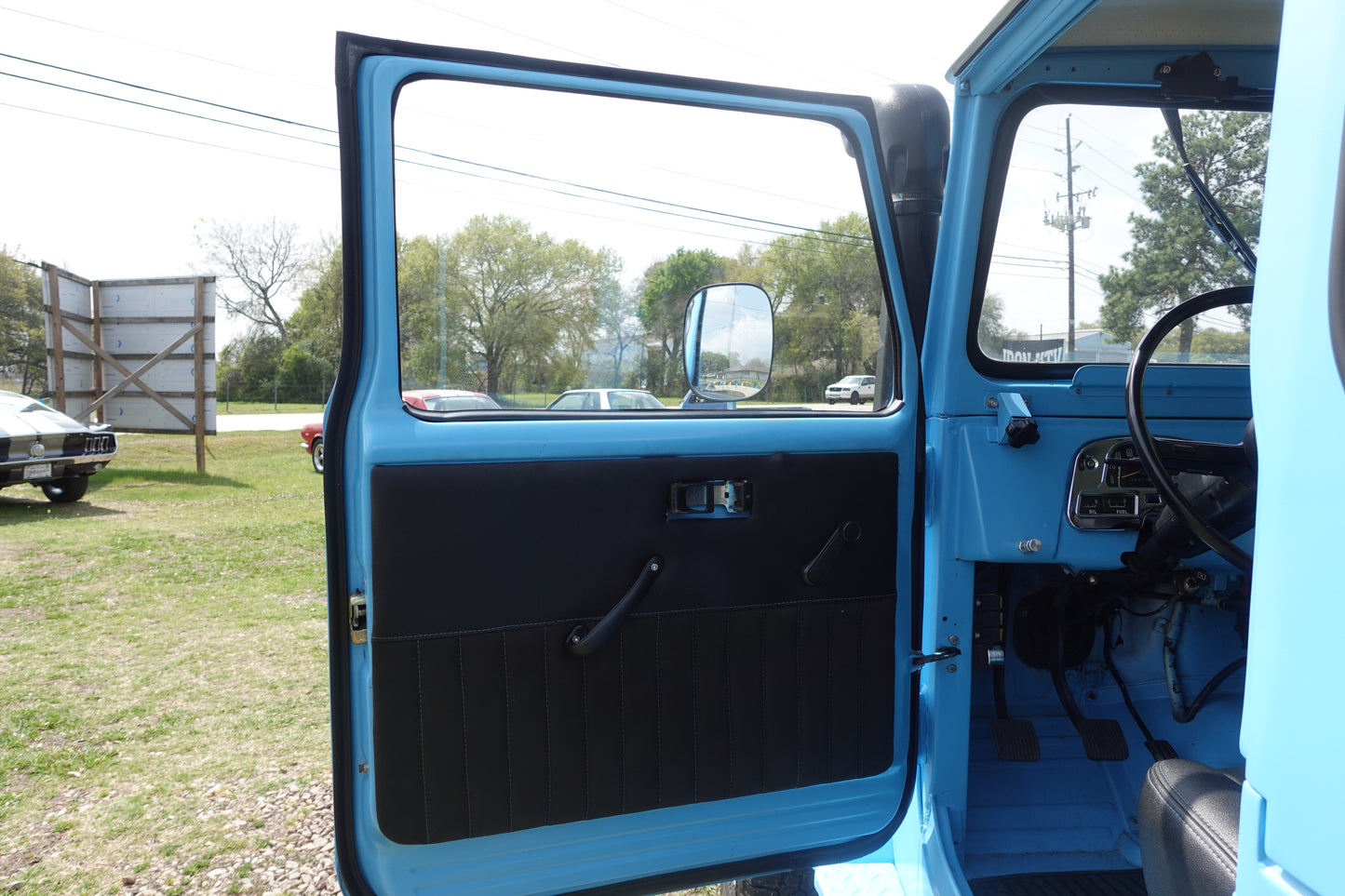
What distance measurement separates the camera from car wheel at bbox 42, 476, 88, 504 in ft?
32.5

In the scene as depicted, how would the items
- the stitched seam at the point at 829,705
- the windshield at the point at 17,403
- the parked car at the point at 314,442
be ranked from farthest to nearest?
the parked car at the point at 314,442
the windshield at the point at 17,403
the stitched seam at the point at 829,705

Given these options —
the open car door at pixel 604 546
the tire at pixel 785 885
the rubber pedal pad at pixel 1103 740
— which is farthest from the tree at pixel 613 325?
the rubber pedal pad at pixel 1103 740

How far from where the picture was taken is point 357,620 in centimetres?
149

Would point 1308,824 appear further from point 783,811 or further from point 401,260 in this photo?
point 401,260

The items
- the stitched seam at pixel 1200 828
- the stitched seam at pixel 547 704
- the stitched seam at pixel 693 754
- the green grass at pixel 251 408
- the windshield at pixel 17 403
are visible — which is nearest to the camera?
the stitched seam at pixel 1200 828

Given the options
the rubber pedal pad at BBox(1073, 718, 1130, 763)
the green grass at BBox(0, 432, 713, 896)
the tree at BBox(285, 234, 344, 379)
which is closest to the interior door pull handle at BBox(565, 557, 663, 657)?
the tree at BBox(285, 234, 344, 379)

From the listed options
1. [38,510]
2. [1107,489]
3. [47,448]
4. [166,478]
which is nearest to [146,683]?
[1107,489]

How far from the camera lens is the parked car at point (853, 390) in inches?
76.5

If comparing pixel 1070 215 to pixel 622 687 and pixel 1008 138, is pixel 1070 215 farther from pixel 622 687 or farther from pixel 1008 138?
pixel 622 687

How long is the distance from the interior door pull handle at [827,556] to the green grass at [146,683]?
100 inches

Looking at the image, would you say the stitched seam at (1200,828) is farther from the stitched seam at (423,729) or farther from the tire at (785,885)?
the stitched seam at (423,729)

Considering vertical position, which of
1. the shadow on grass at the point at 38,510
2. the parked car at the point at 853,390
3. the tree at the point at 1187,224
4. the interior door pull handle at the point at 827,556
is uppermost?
the tree at the point at 1187,224

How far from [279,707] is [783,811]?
11.5 ft

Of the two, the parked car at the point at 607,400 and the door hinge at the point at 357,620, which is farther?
the parked car at the point at 607,400
